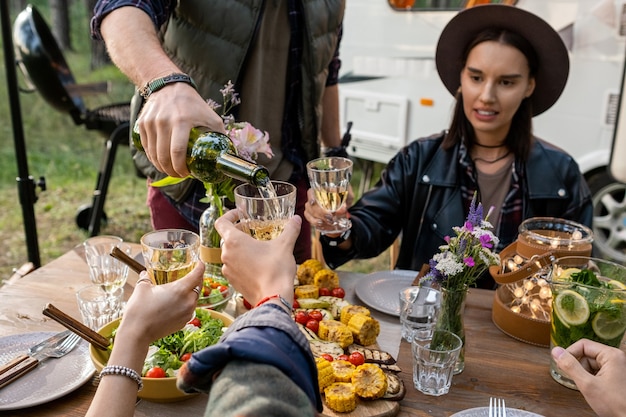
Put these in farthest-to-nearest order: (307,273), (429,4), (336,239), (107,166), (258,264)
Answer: (429,4), (107,166), (336,239), (307,273), (258,264)

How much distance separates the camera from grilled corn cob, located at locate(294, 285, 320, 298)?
227 cm

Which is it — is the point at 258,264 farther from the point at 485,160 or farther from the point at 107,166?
the point at 107,166

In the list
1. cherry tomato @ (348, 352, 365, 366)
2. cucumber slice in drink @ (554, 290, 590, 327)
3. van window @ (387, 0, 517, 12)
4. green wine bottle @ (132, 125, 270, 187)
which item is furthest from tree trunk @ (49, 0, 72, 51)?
cucumber slice in drink @ (554, 290, 590, 327)

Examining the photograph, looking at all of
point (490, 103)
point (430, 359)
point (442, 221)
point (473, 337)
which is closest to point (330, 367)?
point (430, 359)

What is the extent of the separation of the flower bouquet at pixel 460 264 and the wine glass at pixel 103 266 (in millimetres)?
1243

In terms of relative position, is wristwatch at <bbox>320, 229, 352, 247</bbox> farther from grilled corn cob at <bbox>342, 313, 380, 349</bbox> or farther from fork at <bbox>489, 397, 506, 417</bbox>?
fork at <bbox>489, 397, 506, 417</bbox>

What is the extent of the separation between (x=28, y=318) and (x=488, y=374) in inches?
65.5

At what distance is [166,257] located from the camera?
1.80m

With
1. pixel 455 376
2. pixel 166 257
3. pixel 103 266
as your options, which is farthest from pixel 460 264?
pixel 103 266

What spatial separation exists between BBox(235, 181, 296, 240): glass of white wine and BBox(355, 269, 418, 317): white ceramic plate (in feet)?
2.58

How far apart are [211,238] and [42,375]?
78 centimetres

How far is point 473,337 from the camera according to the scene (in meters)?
2.16

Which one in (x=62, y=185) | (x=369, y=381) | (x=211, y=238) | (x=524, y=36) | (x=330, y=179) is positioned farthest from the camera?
(x=62, y=185)

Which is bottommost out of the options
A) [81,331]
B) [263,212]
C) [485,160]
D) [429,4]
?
[81,331]
